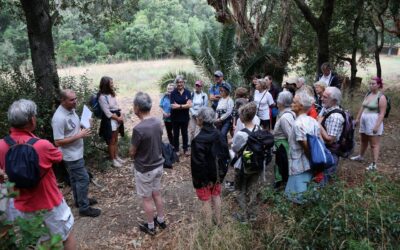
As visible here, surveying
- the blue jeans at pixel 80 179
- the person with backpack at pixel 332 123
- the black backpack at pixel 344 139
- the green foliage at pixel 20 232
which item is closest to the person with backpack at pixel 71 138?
the blue jeans at pixel 80 179

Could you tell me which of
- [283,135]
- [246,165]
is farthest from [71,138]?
[283,135]

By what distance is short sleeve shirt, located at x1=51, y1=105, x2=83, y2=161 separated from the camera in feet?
14.2

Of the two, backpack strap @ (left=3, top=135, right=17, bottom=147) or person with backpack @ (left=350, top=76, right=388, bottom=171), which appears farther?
person with backpack @ (left=350, top=76, right=388, bottom=171)

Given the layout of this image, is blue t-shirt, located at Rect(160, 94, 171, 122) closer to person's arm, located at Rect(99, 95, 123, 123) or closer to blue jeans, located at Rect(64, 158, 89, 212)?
person's arm, located at Rect(99, 95, 123, 123)

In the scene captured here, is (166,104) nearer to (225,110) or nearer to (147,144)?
(225,110)

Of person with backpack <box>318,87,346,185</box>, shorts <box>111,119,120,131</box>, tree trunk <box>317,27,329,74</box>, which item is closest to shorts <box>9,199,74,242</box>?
person with backpack <box>318,87,346,185</box>

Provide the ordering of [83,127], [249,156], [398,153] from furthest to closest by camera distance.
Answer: [398,153] → [83,127] → [249,156]

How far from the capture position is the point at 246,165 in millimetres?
4309

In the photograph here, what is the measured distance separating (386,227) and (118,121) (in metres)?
4.75

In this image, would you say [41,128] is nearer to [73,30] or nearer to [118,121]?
[118,121]

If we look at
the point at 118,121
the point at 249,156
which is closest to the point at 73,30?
the point at 118,121

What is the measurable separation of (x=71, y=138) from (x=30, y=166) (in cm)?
151

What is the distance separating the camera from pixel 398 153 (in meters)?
7.62

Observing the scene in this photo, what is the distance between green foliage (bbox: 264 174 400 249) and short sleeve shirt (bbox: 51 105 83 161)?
2555 mm
